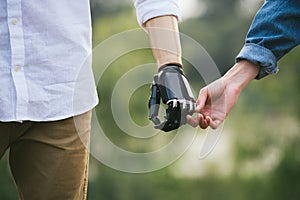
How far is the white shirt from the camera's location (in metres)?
1.79

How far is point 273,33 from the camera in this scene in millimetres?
1727

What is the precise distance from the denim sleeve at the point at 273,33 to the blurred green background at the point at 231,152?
5.76 metres

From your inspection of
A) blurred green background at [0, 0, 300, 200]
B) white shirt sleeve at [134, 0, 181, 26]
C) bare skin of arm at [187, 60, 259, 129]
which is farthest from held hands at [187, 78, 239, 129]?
blurred green background at [0, 0, 300, 200]

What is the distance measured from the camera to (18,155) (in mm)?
1886

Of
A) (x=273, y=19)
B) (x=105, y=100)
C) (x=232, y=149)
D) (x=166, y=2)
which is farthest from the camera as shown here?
(x=232, y=149)

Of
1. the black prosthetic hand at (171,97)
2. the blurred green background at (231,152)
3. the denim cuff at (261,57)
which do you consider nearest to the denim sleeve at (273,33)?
the denim cuff at (261,57)

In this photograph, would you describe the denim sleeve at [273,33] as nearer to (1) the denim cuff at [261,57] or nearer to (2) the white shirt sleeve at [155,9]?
(1) the denim cuff at [261,57]

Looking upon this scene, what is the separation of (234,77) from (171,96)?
135 mm

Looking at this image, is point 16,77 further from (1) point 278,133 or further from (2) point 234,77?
(1) point 278,133

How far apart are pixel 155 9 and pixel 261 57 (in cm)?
26

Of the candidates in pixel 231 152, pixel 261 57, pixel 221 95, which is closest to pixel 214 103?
pixel 221 95

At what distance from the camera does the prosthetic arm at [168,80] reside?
1782mm

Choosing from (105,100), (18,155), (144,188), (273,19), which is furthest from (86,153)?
(144,188)

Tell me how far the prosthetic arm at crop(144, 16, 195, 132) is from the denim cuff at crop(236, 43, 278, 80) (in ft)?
0.46
